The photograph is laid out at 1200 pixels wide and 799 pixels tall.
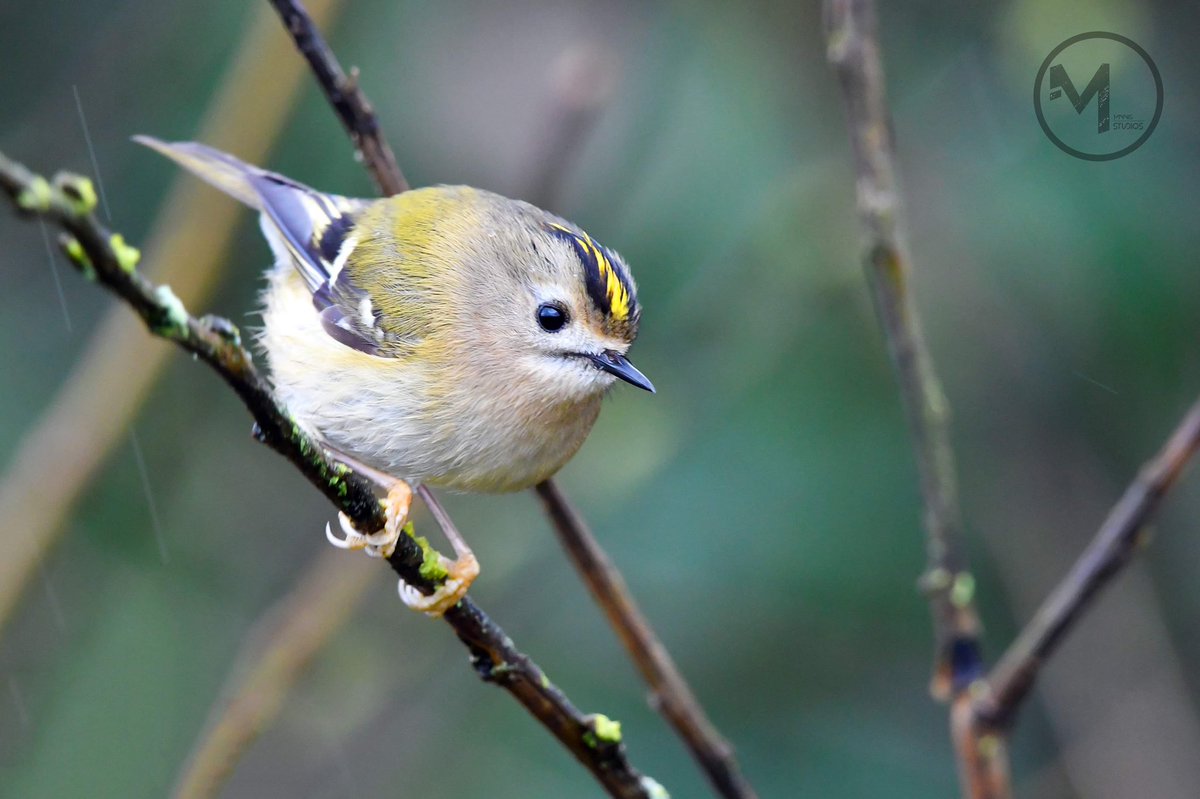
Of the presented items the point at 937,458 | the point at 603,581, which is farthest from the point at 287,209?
the point at 937,458

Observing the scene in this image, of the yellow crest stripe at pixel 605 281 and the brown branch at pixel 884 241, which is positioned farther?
the yellow crest stripe at pixel 605 281

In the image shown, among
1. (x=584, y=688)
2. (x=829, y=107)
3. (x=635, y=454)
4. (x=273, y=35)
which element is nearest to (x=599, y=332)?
(x=635, y=454)

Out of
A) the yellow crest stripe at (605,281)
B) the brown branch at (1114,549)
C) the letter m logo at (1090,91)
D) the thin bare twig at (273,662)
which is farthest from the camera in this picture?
the letter m logo at (1090,91)

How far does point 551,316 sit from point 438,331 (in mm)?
227

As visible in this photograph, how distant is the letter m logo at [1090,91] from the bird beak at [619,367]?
1639 mm

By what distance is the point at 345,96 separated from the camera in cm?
229

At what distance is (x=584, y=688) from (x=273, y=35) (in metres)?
1.96

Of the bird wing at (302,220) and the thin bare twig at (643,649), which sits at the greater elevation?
the bird wing at (302,220)

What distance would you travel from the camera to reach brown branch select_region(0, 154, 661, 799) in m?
0.94

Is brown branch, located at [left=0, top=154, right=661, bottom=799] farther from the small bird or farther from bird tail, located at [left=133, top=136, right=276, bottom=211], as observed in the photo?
bird tail, located at [left=133, top=136, right=276, bottom=211]

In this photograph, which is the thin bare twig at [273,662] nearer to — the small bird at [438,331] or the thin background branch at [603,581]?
the small bird at [438,331]

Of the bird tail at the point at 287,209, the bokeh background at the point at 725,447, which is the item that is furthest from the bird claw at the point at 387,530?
the bokeh background at the point at 725,447

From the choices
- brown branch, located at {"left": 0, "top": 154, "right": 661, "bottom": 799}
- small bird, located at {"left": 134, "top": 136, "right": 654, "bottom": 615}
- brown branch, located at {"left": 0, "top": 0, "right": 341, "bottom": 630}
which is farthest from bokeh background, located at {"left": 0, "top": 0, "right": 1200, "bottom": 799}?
brown branch, located at {"left": 0, "top": 154, "right": 661, "bottom": 799}

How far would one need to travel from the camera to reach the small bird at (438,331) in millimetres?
2232
